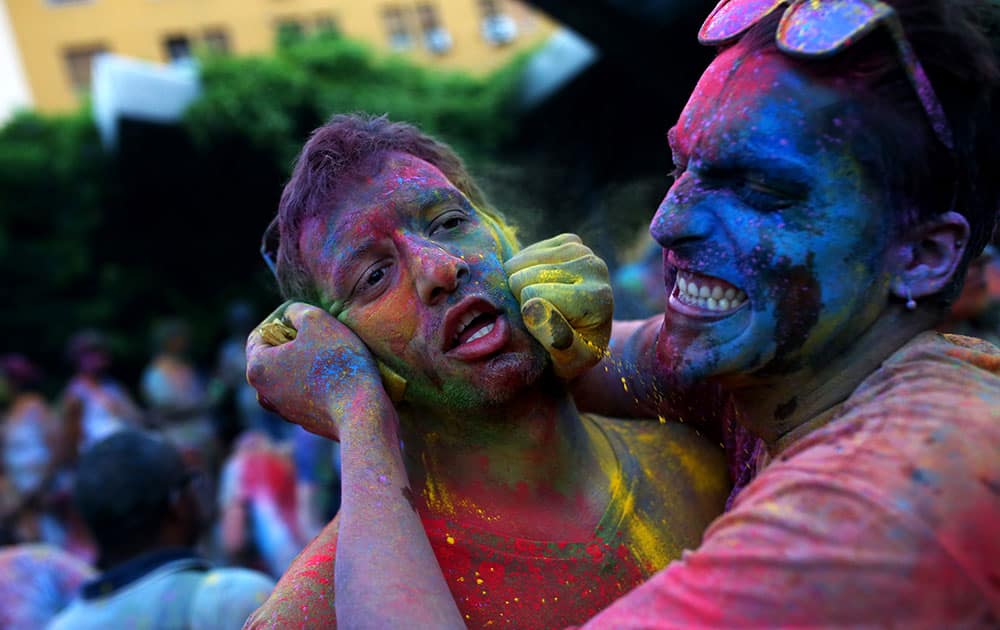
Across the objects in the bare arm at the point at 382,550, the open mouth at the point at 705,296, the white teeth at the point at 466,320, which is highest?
the open mouth at the point at 705,296

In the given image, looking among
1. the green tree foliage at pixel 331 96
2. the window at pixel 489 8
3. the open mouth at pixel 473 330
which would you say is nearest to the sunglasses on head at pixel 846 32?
the open mouth at pixel 473 330

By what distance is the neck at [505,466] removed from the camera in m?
2.01

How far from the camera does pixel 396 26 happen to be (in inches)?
1135

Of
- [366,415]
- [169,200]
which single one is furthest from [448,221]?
[169,200]

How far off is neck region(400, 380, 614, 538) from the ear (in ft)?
2.70

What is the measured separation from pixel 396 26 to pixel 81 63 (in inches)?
390

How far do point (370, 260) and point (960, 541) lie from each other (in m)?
1.28

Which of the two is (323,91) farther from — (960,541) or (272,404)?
(960,541)

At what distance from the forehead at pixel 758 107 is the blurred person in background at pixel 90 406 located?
6360 mm

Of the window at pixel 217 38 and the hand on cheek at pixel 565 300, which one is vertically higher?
the hand on cheek at pixel 565 300

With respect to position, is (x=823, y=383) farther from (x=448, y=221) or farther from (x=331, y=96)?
(x=331, y=96)

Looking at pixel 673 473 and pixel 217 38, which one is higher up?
pixel 673 473

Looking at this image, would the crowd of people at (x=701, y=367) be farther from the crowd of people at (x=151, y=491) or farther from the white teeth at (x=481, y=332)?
the crowd of people at (x=151, y=491)

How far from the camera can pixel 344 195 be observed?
2.09 m
